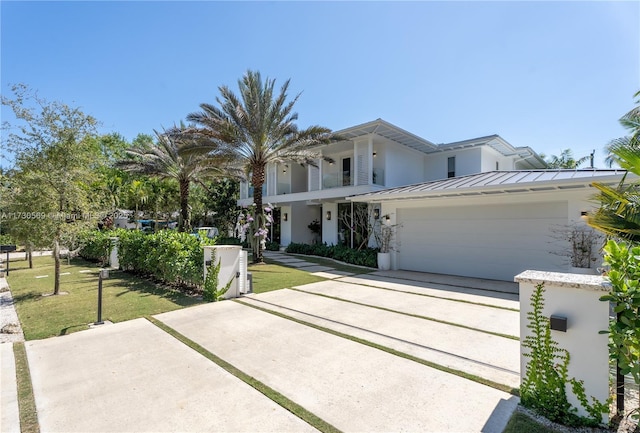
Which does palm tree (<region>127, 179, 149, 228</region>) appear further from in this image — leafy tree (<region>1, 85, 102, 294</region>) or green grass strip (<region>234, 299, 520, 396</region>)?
green grass strip (<region>234, 299, 520, 396</region>)

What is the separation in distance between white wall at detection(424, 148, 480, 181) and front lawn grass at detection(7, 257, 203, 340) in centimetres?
1727

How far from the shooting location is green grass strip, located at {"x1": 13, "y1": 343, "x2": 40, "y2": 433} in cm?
292

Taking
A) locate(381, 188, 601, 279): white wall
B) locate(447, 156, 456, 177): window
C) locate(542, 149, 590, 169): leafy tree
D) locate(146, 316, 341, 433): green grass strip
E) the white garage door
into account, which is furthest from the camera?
locate(542, 149, 590, 169): leafy tree

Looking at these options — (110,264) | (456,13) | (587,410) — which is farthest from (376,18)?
(110,264)

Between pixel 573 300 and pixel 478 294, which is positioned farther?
pixel 478 294

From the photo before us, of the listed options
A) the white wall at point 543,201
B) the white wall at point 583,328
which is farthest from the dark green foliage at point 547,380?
the white wall at point 543,201

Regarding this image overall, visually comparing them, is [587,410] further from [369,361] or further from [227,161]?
[227,161]

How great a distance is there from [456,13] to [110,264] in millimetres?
16549

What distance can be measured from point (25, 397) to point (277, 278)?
7769 mm

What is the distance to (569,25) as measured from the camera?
8414 millimetres

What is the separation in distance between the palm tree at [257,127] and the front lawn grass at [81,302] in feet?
21.4

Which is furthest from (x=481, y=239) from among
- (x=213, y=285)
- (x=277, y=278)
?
(x=213, y=285)

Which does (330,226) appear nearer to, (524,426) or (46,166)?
(46,166)

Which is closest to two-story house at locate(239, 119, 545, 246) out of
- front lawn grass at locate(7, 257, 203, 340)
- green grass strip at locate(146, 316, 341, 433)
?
front lawn grass at locate(7, 257, 203, 340)
